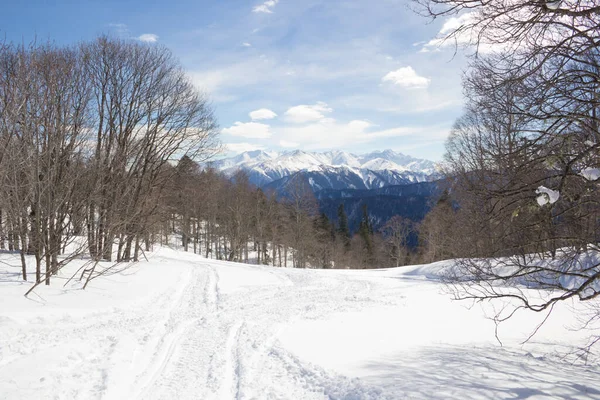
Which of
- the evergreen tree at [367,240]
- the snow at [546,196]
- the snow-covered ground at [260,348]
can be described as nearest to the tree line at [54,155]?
the snow-covered ground at [260,348]

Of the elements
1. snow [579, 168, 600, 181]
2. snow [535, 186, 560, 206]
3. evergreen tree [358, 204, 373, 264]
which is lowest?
evergreen tree [358, 204, 373, 264]

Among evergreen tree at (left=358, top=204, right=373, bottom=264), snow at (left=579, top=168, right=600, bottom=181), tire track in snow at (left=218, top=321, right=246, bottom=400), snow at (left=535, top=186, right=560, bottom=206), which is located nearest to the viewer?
snow at (left=535, top=186, right=560, bottom=206)

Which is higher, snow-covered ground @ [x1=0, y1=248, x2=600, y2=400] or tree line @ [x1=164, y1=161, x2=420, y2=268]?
tree line @ [x1=164, y1=161, x2=420, y2=268]

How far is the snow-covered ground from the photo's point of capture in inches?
186

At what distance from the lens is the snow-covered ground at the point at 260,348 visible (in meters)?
4.72

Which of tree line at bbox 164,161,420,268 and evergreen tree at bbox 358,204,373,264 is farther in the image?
evergreen tree at bbox 358,204,373,264

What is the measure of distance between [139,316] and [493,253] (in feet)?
26.0

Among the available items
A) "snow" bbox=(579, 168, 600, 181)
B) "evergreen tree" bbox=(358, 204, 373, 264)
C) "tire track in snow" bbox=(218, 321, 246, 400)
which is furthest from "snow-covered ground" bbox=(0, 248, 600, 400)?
"evergreen tree" bbox=(358, 204, 373, 264)

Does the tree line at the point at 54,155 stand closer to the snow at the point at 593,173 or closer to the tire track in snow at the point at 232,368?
the tire track in snow at the point at 232,368

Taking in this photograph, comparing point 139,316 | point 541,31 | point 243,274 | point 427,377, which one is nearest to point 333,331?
point 427,377

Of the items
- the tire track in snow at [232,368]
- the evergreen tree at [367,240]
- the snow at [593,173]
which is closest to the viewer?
the snow at [593,173]

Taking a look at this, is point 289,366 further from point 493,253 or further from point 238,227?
point 238,227

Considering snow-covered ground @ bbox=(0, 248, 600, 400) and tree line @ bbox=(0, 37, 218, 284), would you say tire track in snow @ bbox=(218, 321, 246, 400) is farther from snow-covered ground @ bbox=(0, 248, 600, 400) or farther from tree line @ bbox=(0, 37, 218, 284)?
tree line @ bbox=(0, 37, 218, 284)

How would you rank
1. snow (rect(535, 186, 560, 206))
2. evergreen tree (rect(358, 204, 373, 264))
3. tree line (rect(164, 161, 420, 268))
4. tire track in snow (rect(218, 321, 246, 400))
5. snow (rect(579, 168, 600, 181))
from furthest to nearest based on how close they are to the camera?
evergreen tree (rect(358, 204, 373, 264))
tree line (rect(164, 161, 420, 268))
tire track in snow (rect(218, 321, 246, 400))
snow (rect(579, 168, 600, 181))
snow (rect(535, 186, 560, 206))
